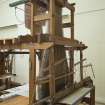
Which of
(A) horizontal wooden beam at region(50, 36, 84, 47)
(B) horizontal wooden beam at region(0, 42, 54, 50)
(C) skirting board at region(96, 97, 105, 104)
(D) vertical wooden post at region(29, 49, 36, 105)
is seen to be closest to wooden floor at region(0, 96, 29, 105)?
(D) vertical wooden post at region(29, 49, 36, 105)

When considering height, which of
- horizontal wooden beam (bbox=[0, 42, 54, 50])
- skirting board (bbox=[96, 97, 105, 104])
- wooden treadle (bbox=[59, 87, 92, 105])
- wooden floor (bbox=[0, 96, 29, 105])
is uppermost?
horizontal wooden beam (bbox=[0, 42, 54, 50])

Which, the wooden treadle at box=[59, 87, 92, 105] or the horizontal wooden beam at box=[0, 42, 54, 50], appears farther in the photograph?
the wooden treadle at box=[59, 87, 92, 105]

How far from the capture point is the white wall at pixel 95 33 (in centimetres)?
456

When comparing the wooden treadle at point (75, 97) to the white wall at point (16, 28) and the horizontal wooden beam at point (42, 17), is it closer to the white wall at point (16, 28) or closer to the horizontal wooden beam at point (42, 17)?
the horizontal wooden beam at point (42, 17)

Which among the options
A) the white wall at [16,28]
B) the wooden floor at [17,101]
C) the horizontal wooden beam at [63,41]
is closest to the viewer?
the horizontal wooden beam at [63,41]

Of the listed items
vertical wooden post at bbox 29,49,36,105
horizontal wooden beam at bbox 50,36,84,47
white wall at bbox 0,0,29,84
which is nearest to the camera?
vertical wooden post at bbox 29,49,36,105

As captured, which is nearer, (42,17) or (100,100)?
(42,17)

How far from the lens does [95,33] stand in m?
4.69

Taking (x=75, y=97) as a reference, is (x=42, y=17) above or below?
above

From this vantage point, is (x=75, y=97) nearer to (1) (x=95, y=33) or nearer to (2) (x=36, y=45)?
(2) (x=36, y=45)

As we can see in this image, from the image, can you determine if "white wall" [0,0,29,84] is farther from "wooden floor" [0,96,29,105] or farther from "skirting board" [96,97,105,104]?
"wooden floor" [0,96,29,105]

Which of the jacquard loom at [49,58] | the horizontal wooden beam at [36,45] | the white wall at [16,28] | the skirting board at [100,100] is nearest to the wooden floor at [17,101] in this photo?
the jacquard loom at [49,58]

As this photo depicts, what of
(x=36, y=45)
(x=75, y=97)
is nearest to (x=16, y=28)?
(x=36, y=45)

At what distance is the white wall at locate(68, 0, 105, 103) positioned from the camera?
4.56 m
